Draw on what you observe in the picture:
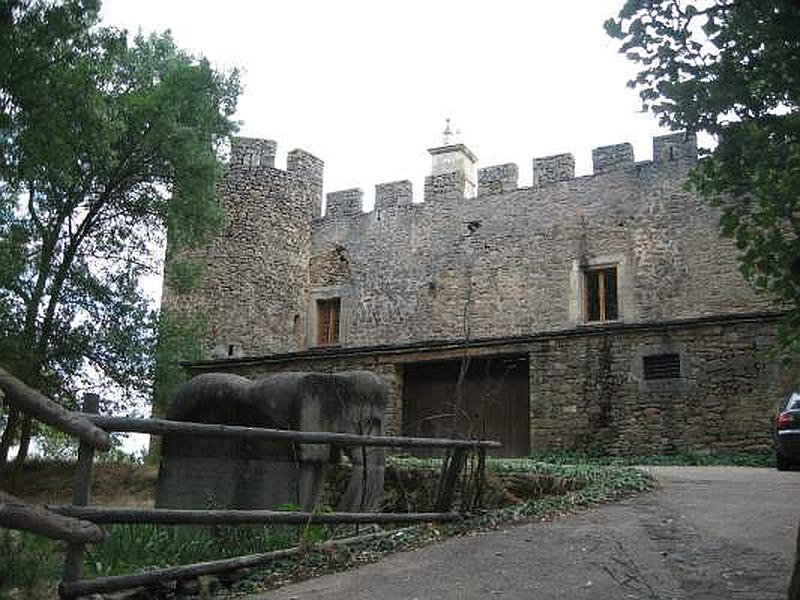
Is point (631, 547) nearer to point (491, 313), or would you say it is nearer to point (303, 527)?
point (303, 527)

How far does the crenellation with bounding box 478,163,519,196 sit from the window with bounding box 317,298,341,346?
16.8ft

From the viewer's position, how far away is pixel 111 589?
4402mm

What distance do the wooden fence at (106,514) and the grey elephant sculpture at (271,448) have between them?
4.57ft

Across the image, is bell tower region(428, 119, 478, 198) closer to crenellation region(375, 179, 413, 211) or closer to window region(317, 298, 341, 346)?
crenellation region(375, 179, 413, 211)

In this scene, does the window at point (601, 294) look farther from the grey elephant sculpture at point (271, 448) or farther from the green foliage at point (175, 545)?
the green foliage at point (175, 545)

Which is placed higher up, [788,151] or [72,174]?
[72,174]

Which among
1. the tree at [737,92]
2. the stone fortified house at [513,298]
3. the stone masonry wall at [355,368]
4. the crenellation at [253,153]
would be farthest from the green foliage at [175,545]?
the crenellation at [253,153]

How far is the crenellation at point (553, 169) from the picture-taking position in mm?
20891

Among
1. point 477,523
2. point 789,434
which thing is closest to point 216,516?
point 477,523

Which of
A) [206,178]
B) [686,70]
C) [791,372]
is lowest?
[791,372]

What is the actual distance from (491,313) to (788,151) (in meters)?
15.6

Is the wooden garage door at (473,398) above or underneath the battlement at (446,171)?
underneath

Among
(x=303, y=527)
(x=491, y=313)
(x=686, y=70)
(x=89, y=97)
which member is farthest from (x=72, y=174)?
(x=686, y=70)

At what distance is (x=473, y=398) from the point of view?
15836 millimetres
